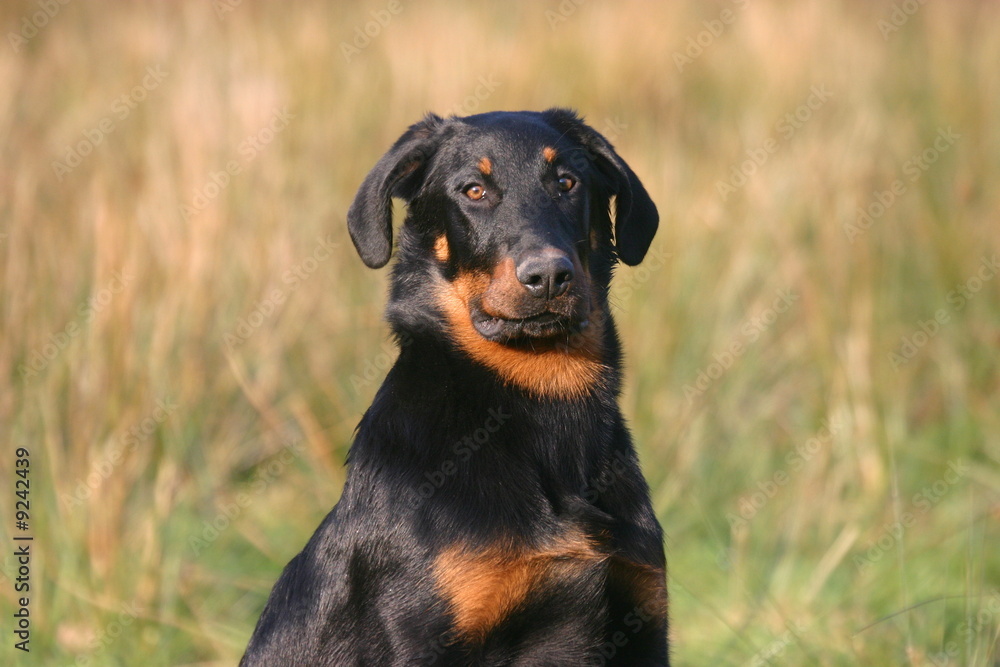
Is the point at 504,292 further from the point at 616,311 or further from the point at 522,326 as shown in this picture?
the point at 616,311

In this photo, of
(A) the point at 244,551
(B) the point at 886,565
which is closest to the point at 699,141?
(B) the point at 886,565

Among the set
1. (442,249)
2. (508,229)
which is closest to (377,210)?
(442,249)

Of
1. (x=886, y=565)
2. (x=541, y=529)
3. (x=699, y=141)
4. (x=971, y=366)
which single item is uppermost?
(x=699, y=141)

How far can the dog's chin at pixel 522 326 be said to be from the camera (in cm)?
279

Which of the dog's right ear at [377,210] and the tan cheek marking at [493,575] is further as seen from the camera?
the dog's right ear at [377,210]

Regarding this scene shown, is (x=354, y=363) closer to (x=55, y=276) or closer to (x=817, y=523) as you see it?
(x=55, y=276)

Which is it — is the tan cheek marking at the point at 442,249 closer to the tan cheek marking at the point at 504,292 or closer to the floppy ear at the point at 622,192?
the tan cheek marking at the point at 504,292

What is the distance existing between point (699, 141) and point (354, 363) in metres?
3.14

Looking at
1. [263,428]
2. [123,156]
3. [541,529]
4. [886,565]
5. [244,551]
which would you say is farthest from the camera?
[123,156]

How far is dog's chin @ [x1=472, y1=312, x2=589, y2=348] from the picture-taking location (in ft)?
9.17

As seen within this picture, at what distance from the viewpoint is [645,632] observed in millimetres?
2676

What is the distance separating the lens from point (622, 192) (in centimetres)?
324

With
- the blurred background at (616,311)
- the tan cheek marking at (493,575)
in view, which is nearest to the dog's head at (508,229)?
the tan cheek marking at (493,575)

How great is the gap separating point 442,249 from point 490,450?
2.21 feet
